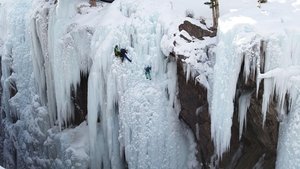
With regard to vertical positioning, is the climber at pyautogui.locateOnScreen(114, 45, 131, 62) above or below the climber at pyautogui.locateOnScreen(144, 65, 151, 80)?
above

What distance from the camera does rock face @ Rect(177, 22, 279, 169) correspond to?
A: 21.2 ft

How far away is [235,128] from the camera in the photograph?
22.9ft

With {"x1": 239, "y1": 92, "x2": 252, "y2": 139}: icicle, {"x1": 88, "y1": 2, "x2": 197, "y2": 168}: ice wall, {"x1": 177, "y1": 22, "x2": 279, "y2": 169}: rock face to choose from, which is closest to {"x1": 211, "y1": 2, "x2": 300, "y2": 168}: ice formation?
{"x1": 239, "y1": 92, "x2": 252, "y2": 139}: icicle

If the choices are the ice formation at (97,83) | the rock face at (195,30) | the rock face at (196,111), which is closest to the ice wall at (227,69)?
the rock face at (196,111)

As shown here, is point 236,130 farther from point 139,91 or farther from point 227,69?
point 139,91

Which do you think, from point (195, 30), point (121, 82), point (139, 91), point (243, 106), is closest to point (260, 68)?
point (243, 106)

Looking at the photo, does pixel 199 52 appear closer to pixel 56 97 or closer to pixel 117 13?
pixel 117 13

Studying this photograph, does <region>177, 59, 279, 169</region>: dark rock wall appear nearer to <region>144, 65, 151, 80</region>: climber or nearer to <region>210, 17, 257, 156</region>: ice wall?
<region>210, 17, 257, 156</region>: ice wall

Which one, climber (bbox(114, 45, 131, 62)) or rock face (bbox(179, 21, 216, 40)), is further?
climber (bbox(114, 45, 131, 62))

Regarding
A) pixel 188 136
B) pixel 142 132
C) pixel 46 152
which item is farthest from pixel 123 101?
pixel 46 152

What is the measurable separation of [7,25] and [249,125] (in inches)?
257

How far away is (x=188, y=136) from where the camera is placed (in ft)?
26.2

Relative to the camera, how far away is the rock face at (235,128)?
6.47 m

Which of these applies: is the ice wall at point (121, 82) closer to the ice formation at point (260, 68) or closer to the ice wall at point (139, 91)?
the ice wall at point (139, 91)
